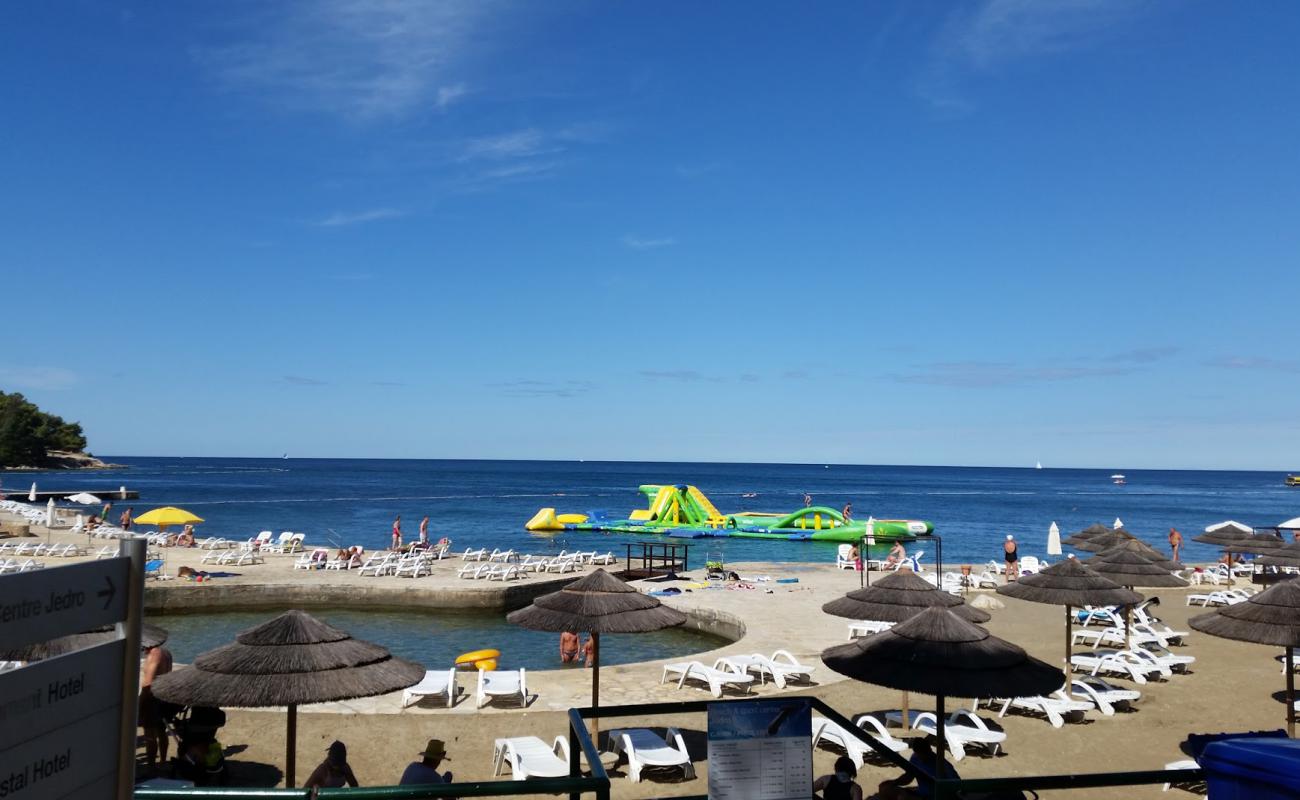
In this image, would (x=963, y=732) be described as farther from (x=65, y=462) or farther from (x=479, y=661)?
(x=65, y=462)

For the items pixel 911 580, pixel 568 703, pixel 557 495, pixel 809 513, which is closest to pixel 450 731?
pixel 568 703

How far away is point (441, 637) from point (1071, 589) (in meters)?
12.6

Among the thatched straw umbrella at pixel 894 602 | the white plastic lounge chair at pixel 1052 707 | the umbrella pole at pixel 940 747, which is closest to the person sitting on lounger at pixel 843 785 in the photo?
the umbrella pole at pixel 940 747

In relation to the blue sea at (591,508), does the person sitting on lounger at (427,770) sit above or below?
above

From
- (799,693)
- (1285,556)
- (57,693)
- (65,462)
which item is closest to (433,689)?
(799,693)

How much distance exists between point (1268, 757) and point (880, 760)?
680cm

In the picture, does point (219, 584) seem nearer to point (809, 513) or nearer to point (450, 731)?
point (450, 731)

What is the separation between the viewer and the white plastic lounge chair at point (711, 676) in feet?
37.9

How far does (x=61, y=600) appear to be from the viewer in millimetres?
1820

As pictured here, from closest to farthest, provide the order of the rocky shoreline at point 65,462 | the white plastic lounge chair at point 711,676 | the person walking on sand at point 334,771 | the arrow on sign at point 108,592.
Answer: the arrow on sign at point 108,592
the person walking on sand at point 334,771
the white plastic lounge chair at point 711,676
the rocky shoreline at point 65,462

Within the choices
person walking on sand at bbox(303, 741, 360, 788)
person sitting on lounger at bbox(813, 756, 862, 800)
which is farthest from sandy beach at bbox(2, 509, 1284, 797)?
person sitting on lounger at bbox(813, 756, 862, 800)

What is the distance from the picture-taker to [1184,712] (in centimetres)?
1103

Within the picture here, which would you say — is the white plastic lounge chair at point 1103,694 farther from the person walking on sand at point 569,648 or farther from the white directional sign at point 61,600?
the white directional sign at point 61,600

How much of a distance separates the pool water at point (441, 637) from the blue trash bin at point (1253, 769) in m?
13.4
